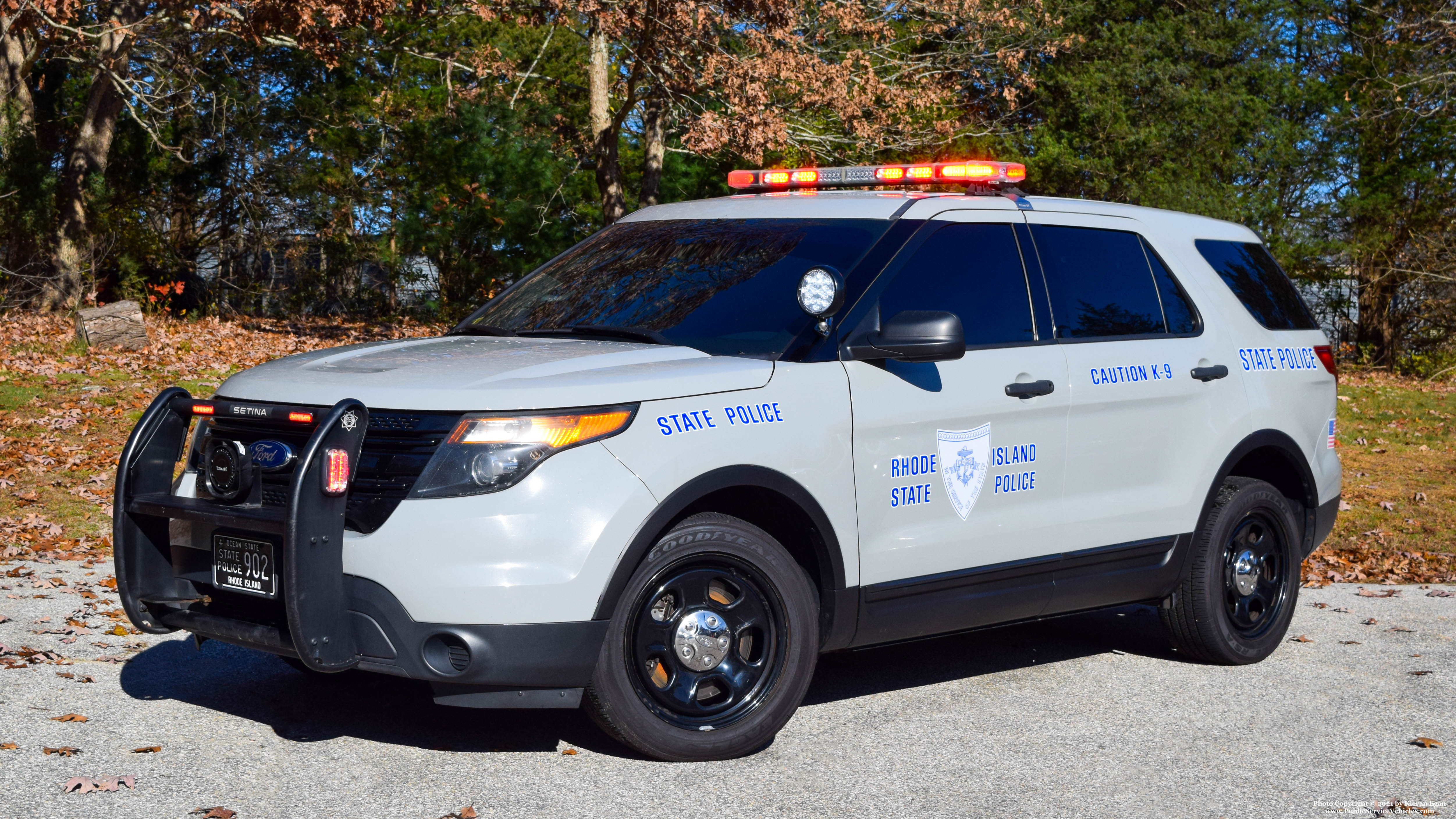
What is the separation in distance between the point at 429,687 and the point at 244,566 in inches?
60.1

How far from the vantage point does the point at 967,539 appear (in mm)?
5449

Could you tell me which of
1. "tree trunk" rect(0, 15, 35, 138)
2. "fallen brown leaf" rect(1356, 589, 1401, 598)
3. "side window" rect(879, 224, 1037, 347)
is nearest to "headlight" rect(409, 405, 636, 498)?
"side window" rect(879, 224, 1037, 347)

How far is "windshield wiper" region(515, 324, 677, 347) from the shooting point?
521 centimetres

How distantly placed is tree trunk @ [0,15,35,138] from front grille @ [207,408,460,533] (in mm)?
20050

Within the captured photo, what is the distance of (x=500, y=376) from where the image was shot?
15.0ft

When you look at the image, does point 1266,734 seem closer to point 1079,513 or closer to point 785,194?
point 1079,513

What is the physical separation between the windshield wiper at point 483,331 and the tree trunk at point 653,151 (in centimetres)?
1807

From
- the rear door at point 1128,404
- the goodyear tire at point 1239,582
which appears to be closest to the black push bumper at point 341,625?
the rear door at point 1128,404

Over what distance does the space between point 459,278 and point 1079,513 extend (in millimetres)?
22458

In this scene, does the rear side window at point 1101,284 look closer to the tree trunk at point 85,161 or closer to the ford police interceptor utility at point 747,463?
the ford police interceptor utility at point 747,463

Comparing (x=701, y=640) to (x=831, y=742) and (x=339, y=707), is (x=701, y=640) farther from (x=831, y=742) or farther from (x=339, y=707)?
(x=339, y=707)

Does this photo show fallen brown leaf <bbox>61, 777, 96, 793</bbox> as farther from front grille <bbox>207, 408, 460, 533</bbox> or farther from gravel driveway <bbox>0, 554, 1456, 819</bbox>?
front grille <bbox>207, 408, 460, 533</bbox>

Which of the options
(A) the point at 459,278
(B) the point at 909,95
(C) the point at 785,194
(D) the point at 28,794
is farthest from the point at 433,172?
(D) the point at 28,794

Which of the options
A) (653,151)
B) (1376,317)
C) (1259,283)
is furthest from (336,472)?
(1376,317)
